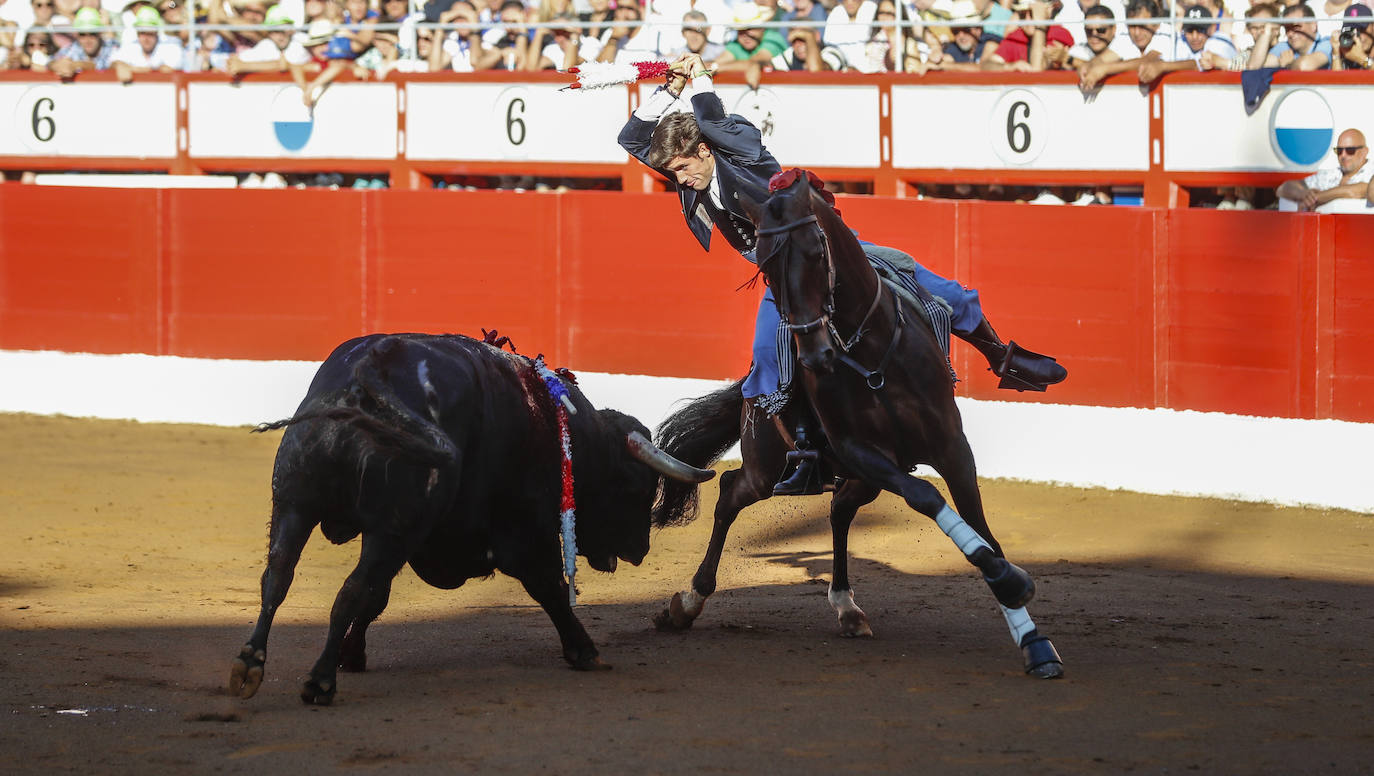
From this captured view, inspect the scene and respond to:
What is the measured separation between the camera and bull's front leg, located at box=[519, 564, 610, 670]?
6109mm

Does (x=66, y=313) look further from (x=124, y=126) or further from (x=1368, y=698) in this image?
(x=1368, y=698)

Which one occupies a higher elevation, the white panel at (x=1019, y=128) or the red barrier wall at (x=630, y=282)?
the white panel at (x=1019, y=128)

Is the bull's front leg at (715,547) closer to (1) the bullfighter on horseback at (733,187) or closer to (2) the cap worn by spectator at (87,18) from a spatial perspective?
(1) the bullfighter on horseback at (733,187)

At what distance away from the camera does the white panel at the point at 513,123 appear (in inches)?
510

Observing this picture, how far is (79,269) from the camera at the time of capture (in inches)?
560

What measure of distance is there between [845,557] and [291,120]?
330 inches

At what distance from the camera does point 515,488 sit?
604cm

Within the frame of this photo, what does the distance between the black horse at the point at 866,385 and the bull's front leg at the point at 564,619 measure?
819 millimetres

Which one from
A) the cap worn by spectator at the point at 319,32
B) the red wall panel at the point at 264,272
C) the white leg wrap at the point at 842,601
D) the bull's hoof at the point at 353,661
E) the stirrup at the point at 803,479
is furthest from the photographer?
the cap worn by spectator at the point at 319,32

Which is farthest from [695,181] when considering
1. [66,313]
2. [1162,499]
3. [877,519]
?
[66,313]

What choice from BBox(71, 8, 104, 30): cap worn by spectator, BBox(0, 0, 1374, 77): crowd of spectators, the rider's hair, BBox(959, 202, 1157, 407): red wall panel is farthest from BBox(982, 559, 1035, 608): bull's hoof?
BBox(71, 8, 104, 30): cap worn by spectator

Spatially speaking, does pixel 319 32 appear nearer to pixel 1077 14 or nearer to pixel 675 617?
pixel 1077 14

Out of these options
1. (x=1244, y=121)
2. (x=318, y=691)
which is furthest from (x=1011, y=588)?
(x=1244, y=121)

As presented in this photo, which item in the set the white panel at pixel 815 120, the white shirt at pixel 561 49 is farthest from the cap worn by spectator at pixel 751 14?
the white shirt at pixel 561 49
